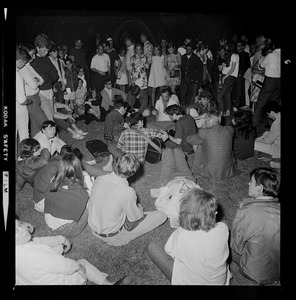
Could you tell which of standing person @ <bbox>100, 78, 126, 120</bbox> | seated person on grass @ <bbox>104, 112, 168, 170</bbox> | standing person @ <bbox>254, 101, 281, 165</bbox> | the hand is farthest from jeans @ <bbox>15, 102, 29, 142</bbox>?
standing person @ <bbox>254, 101, 281, 165</bbox>

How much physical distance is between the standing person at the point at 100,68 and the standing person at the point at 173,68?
824 millimetres

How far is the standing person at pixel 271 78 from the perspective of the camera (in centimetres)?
450

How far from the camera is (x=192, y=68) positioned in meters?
5.56

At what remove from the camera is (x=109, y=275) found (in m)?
3.63

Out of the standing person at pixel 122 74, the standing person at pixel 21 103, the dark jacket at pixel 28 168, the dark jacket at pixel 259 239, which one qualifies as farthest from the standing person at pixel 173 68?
the dark jacket at pixel 259 239

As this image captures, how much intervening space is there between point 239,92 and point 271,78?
677 millimetres

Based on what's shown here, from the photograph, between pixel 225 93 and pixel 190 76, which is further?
pixel 190 76

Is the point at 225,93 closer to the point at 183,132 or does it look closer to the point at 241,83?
the point at 241,83

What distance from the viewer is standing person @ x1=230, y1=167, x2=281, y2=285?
11.1ft

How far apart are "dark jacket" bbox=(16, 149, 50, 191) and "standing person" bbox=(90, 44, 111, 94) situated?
148 centimetres

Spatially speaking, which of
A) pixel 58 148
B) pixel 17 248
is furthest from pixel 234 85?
pixel 17 248

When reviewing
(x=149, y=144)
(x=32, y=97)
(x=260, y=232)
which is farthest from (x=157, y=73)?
(x=260, y=232)

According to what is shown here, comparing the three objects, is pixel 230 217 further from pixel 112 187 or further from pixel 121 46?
pixel 121 46
